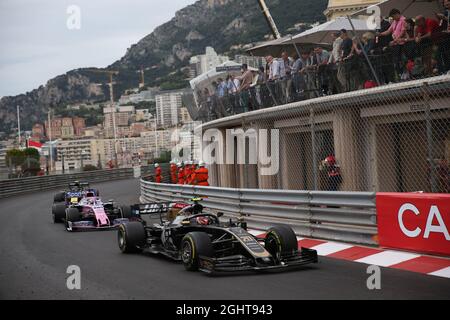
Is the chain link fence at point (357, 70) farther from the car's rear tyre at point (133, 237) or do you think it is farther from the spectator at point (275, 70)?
the car's rear tyre at point (133, 237)

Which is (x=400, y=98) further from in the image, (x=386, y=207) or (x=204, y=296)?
(x=204, y=296)

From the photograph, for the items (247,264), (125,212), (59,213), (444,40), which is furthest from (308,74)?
(59,213)

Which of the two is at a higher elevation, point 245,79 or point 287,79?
point 245,79

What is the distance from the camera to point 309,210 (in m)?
11.5

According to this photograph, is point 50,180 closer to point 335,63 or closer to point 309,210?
point 335,63

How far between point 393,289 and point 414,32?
493 centimetres

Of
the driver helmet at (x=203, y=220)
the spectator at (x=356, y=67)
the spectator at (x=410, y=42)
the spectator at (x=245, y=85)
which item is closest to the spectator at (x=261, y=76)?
the spectator at (x=245, y=85)

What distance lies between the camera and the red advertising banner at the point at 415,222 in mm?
8766

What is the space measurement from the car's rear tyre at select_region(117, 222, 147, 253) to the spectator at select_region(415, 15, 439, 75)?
5.38 metres

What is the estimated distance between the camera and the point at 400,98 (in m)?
11.4

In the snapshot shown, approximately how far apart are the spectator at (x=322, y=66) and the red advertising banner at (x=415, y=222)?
3.90 meters

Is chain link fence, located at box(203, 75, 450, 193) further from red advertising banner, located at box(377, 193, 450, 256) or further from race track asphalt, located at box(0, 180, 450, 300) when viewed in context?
race track asphalt, located at box(0, 180, 450, 300)

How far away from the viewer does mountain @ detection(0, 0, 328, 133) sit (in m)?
122

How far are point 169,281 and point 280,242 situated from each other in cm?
176
